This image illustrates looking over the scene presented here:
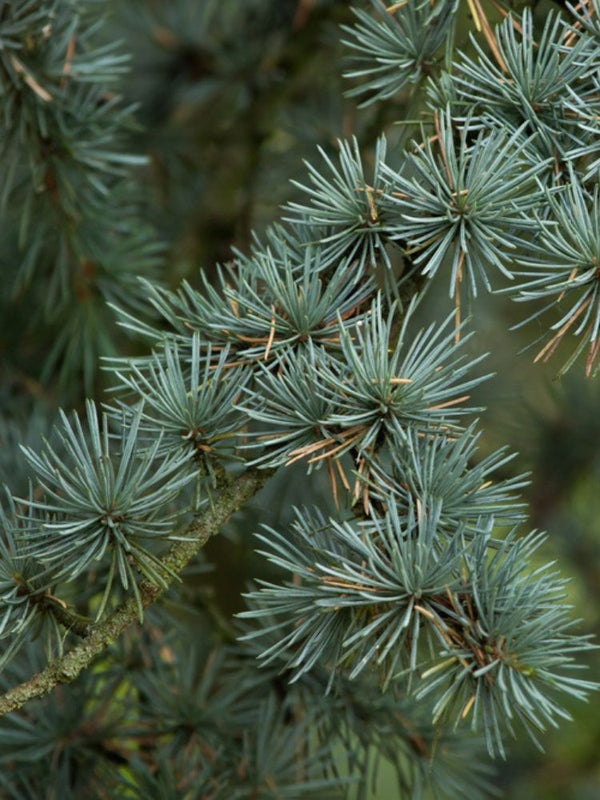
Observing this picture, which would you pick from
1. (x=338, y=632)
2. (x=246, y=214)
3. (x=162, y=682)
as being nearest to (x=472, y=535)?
(x=338, y=632)

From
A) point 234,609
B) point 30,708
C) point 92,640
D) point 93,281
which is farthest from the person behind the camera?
point 234,609

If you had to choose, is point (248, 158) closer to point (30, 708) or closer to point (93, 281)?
point (93, 281)

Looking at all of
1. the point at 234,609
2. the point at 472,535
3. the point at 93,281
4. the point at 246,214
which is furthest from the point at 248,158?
the point at 472,535

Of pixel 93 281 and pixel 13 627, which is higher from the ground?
pixel 93 281

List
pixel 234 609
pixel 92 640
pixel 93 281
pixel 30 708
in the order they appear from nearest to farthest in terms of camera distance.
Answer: pixel 92 640
pixel 30 708
pixel 93 281
pixel 234 609

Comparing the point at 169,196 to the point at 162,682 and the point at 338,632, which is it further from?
the point at 338,632

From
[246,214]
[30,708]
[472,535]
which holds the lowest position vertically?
[30,708]

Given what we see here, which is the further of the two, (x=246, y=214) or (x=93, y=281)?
(x=246, y=214)
